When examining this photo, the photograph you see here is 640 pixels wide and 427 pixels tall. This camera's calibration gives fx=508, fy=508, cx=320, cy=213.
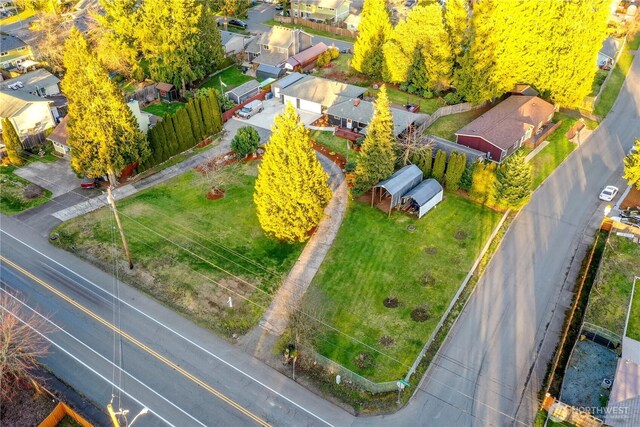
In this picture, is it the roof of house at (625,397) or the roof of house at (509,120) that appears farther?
the roof of house at (509,120)

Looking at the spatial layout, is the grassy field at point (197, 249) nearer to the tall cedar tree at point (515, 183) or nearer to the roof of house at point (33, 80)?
the tall cedar tree at point (515, 183)

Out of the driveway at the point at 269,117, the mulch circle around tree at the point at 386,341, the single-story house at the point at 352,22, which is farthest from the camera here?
the single-story house at the point at 352,22

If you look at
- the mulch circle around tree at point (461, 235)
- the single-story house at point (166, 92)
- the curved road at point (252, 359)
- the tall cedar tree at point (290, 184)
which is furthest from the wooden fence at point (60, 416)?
the single-story house at point (166, 92)

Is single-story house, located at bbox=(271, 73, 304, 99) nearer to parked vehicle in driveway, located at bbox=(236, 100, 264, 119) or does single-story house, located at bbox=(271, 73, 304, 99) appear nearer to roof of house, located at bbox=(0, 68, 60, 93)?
parked vehicle in driveway, located at bbox=(236, 100, 264, 119)

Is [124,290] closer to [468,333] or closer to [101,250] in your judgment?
[101,250]

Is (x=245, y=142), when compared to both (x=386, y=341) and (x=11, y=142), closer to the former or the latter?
(x=11, y=142)

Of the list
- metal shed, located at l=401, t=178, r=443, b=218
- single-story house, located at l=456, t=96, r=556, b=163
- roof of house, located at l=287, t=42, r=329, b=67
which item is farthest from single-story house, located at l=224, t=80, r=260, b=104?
metal shed, located at l=401, t=178, r=443, b=218

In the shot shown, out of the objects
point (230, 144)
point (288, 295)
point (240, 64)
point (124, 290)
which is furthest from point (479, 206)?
point (240, 64)
